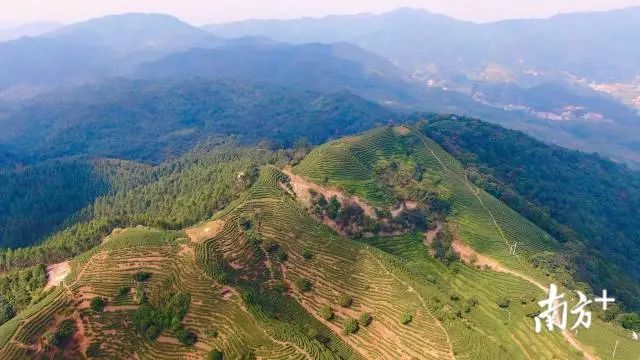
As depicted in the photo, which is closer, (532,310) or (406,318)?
(406,318)

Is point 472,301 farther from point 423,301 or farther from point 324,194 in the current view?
point 324,194

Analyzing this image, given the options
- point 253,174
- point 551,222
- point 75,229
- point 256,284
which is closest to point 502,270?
point 551,222

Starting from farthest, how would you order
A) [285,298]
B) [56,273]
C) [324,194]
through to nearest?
[324,194]
[56,273]
[285,298]

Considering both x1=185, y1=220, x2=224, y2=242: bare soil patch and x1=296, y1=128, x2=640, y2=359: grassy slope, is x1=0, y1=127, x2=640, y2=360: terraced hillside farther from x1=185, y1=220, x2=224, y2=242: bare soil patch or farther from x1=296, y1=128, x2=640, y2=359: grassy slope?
x1=296, y1=128, x2=640, y2=359: grassy slope

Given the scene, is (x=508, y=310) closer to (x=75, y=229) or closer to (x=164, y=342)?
(x=164, y=342)

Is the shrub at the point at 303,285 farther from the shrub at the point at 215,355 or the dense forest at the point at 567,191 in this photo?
the dense forest at the point at 567,191

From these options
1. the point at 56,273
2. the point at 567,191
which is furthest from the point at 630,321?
the point at 56,273

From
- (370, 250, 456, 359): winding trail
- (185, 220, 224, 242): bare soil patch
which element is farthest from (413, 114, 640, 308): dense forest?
(185, 220, 224, 242): bare soil patch
